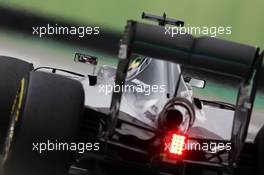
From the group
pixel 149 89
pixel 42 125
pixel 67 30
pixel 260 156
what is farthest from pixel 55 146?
pixel 67 30

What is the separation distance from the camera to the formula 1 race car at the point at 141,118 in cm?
213

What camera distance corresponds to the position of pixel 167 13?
4504 mm

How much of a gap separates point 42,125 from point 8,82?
0.68 meters

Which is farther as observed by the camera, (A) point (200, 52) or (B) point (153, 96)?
(B) point (153, 96)

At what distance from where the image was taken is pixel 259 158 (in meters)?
2.67

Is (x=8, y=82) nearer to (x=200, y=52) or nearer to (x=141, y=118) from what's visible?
(x=141, y=118)

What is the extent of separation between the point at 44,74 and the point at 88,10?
230 centimetres

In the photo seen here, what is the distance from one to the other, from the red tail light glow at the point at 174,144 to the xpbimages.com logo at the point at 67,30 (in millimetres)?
2424

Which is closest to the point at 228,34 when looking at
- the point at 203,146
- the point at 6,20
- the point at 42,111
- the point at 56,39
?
the point at 56,39

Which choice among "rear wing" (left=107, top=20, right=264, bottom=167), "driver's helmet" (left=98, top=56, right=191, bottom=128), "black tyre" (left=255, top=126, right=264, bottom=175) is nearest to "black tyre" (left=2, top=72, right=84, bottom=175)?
"driver's helmet" (left=98, top=56, right=191, bottom=128)

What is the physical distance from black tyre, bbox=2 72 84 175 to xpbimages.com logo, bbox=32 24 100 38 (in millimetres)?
2158

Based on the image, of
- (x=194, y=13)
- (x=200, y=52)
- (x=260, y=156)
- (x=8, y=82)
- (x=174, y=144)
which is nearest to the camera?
(x=200, y=52)

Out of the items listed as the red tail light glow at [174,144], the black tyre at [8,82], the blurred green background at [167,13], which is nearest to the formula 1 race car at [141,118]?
the red tail light glow at [174,144]

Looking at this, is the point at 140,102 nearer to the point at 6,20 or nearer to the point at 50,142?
the point at 50,142
